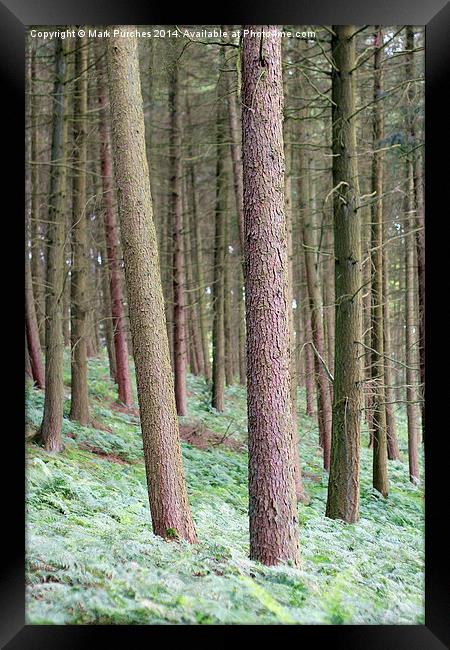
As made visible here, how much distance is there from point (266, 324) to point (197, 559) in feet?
5.68

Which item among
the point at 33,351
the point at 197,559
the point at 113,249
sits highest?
the point at 113,249

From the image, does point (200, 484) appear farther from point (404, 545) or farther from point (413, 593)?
point (413, 593)

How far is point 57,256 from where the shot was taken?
7.84 metres

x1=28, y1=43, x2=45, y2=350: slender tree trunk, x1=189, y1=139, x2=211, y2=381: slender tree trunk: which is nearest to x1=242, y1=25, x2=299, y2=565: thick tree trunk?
x1=28, y1=43, x2=45, y2=350: slender tree trunk

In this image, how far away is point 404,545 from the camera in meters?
5.00

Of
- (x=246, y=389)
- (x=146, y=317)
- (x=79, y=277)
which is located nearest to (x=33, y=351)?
(x=79, y=277)

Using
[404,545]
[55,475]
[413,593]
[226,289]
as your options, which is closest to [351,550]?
[404,545]

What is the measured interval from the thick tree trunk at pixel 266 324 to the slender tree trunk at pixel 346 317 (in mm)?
2182

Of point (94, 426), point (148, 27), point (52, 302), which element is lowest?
point (94, 426)

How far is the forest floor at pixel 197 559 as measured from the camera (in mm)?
3572

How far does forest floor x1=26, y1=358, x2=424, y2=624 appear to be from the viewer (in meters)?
3.57

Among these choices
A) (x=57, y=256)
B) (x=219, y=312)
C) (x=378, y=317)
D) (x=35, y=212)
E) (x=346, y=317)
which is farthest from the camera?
(x=219, y=312)

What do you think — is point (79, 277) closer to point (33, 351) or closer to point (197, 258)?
point (33, 351)
